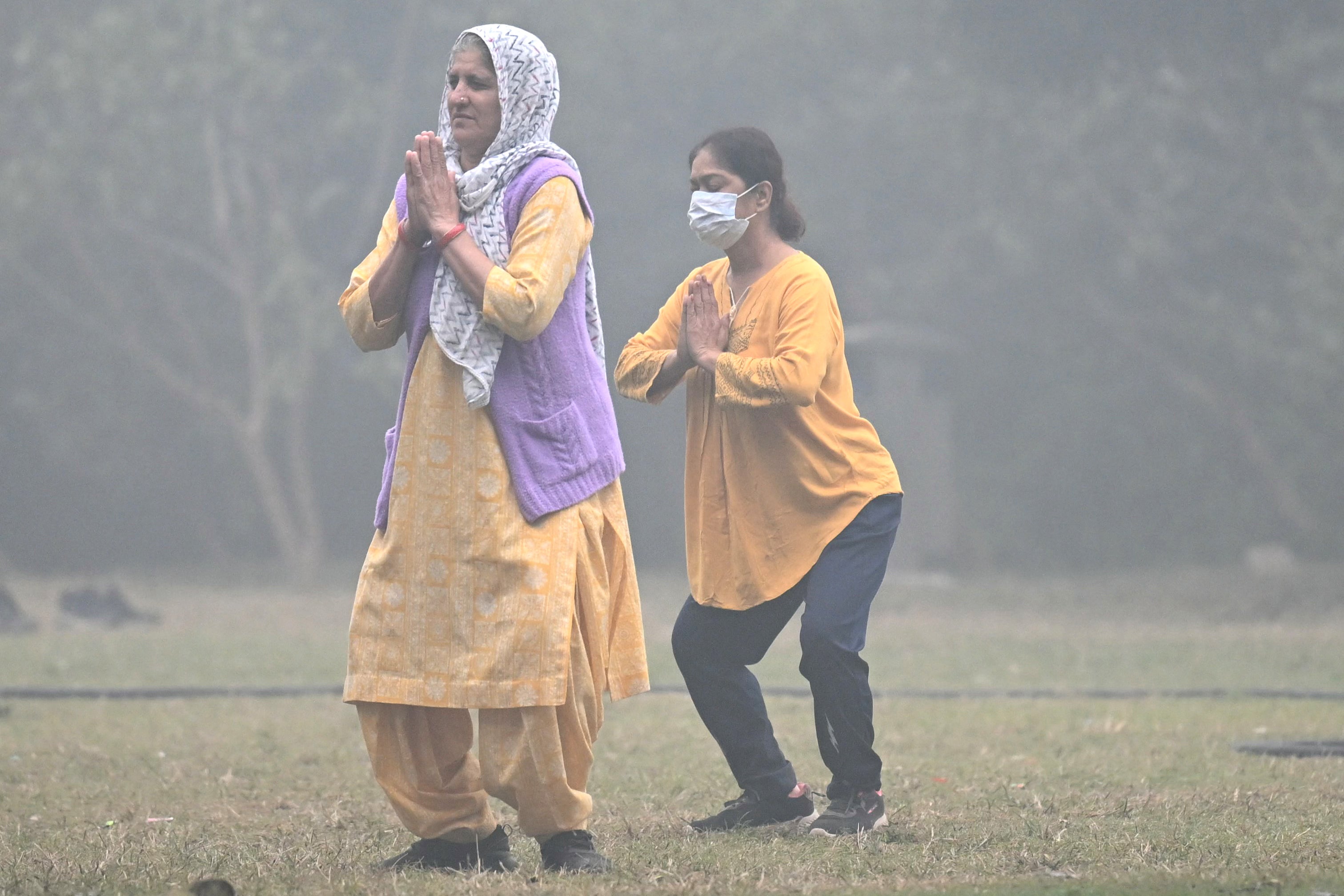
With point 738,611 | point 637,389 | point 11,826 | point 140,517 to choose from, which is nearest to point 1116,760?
point 738,611

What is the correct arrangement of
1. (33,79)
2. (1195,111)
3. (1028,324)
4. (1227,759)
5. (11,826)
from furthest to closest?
1. (1028,324)
2. (33,79)
3. (1195,111)
4. (1227,759)
5. (11,826)

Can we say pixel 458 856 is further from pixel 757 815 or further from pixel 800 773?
pixel 800 773

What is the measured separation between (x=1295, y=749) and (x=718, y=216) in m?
3.27

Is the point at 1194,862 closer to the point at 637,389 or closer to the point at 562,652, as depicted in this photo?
the point at 562,652

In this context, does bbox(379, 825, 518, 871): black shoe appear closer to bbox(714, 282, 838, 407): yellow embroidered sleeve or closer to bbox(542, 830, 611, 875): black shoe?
bbox(542, 830, 611, 875): black shoe

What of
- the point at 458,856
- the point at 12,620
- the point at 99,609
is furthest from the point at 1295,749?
the point at 99,609

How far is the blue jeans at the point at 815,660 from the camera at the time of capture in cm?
441

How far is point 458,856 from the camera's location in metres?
4.01

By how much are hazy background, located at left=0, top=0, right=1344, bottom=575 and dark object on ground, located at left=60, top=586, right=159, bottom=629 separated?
520cm

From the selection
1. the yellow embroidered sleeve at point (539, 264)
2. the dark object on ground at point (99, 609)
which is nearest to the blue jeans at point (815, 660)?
the yellow embroidered sleeve at point (539, 264)

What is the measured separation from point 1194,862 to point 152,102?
660 inches

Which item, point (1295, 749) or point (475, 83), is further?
point (1295, 749)

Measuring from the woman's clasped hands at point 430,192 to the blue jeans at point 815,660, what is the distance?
1388mm

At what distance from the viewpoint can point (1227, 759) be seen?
6.13 metres
